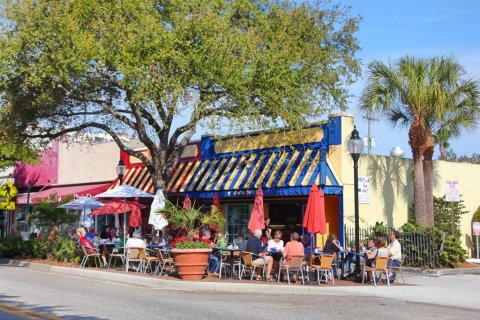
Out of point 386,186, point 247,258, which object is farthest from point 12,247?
point 386,186

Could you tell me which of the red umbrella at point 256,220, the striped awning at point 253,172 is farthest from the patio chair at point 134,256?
the striped awning at point 253,172

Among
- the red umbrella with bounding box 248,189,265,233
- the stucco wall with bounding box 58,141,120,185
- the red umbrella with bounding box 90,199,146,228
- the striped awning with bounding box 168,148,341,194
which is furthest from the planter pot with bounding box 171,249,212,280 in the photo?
the stucco wall with bounding box 58,141,120,185

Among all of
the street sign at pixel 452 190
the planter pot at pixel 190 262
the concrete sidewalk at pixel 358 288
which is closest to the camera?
the concrete sidewalk at pixel 358 288

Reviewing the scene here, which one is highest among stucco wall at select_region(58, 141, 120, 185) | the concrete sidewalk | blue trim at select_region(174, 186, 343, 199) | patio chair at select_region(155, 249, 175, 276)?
stucco wall at select_region(58, 141, 120, 185)

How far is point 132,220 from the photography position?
22.9m

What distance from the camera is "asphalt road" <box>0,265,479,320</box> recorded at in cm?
1088

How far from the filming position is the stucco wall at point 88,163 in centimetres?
3170

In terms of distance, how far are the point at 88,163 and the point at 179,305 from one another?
73.5 ft

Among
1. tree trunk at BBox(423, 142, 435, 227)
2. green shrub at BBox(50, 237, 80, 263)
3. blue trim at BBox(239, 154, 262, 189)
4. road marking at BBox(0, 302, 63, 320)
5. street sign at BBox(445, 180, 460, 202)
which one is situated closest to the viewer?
road marking at BBox(0, 302, 63, 320)

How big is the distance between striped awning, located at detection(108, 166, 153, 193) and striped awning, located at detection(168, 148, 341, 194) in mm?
1445

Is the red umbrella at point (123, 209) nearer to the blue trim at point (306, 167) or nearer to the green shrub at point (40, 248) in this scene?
the green shrub at point (40, 248)

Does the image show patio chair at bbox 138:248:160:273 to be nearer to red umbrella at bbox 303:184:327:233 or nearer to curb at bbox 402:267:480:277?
red umbrella at bbox 303:184:327:233

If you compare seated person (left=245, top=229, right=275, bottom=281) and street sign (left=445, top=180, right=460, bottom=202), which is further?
street sign (left=445, top=180, right=460, bottom=202)

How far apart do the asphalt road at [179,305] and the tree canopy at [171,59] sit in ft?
20.3
